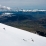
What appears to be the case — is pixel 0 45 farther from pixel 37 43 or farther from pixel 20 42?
pixel 37 43

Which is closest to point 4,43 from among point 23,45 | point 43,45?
point 23,45

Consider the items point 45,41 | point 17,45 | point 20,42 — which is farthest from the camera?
point 45,41

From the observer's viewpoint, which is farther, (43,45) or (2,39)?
(43,45)

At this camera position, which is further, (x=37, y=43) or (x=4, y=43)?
(x=37, y=43)

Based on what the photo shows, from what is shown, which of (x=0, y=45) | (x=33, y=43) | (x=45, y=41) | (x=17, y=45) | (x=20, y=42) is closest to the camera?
(x=0, y=45)

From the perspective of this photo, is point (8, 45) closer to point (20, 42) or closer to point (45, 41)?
point (20, 42)

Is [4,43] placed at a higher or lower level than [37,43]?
higher

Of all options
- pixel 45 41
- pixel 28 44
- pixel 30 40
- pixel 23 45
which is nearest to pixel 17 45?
pixel 23 45

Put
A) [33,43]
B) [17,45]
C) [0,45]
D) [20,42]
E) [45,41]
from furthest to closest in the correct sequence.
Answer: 1. [45,41]
2. [33,43]
3. [20,42]
4. [17,45]
5. [0,45]

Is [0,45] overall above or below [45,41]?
above
